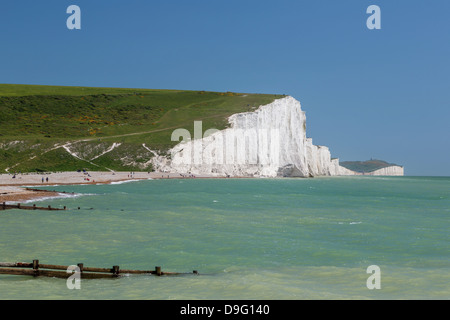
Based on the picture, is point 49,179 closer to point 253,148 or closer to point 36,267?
point 253,148

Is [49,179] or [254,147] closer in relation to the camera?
[49,179]

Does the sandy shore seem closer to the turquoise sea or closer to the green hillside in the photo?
the green hillside

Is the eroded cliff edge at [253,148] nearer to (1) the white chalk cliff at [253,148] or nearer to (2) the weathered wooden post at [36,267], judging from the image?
(1) the white chalk cliff at [253,148]

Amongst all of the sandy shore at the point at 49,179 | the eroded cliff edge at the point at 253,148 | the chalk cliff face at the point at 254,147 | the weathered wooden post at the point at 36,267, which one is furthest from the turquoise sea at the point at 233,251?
the chalk cliff face at the point at 254,147

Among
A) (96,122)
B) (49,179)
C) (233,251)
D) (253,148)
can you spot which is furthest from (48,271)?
(96,122)

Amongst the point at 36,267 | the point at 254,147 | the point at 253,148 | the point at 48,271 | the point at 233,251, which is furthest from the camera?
the point at 254,147

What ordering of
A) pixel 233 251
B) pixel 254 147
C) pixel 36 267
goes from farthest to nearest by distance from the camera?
pixel 254 147 → pixel 233 251 → pixel 36 267

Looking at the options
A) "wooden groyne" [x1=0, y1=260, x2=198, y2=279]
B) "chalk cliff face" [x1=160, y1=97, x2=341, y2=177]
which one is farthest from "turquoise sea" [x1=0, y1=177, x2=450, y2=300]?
"chalk cliff face" [x1=160, y1=97, x2=341, y2=177]
